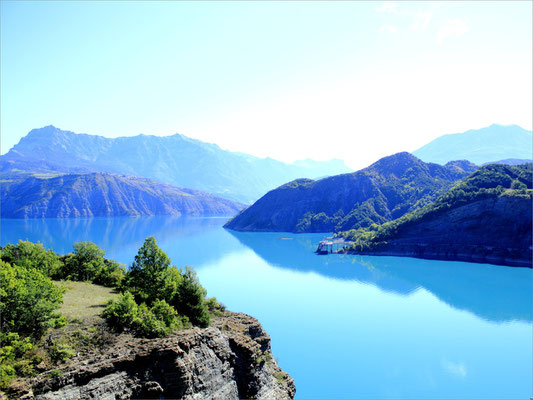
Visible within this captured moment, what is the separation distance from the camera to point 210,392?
16.7 metres

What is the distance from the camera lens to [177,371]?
15.3m

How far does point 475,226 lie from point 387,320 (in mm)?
61704

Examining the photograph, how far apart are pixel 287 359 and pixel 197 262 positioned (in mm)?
57237

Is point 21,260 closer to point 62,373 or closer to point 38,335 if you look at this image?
point 38,335

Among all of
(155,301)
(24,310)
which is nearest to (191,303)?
(155,301)

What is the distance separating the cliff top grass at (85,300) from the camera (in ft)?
55.7

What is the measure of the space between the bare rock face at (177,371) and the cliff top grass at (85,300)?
9.13 feet

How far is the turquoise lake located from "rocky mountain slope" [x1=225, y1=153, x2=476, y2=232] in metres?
63.0

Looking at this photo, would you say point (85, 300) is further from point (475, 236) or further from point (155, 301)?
point (475, 236)

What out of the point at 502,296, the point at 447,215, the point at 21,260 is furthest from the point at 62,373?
the point at 447,215

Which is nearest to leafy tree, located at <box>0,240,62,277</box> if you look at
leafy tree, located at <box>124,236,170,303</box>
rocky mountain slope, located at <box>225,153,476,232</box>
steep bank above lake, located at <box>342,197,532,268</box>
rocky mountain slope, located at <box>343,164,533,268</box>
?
leafy tree, located at <box>124,236,170,303</box>

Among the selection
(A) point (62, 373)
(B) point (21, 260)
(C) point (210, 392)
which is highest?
(B) point (21, 260)

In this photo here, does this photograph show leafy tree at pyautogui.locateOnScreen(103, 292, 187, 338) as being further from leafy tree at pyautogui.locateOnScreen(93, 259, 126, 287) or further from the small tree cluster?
leafy tree at pyautogui.locateOnScreen(93, 259, 126, 287)

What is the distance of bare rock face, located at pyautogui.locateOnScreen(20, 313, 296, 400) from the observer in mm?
13016
